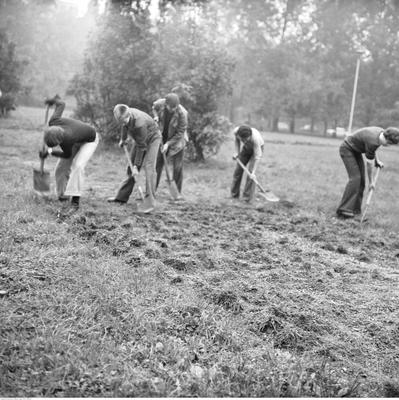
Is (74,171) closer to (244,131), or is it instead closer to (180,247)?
(180,247)

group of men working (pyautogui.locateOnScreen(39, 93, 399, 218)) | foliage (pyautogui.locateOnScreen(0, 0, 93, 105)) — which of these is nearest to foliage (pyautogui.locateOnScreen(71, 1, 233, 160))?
group of men working (pyautogui.locateOnScreen(39, 93, 399, 218))

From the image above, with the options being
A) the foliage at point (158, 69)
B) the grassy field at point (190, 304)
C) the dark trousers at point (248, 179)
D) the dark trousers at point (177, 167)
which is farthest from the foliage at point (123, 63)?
the grassy field at point (190, 304)

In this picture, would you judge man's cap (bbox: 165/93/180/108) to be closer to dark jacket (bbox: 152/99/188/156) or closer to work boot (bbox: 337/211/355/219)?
dark jacket (bbox: 152/99/188/156)

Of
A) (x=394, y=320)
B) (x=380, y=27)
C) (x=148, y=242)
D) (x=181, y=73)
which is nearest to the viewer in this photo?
(x=394, y=320)

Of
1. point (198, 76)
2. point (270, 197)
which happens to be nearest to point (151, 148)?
point (270, 197)

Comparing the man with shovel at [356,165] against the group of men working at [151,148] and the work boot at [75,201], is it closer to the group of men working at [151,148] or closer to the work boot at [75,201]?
the group of men working at [151,148]

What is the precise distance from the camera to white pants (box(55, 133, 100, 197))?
591 centimetres

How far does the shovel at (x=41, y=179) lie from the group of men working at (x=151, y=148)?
15cm

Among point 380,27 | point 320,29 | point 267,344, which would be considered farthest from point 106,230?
point 320,29

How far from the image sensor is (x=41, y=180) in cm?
612

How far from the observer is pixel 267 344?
121 inches

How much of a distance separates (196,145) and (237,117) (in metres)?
27.8

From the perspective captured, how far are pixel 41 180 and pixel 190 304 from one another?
346 cm

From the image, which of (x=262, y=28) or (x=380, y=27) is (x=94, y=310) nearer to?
(x=380, y=27)
